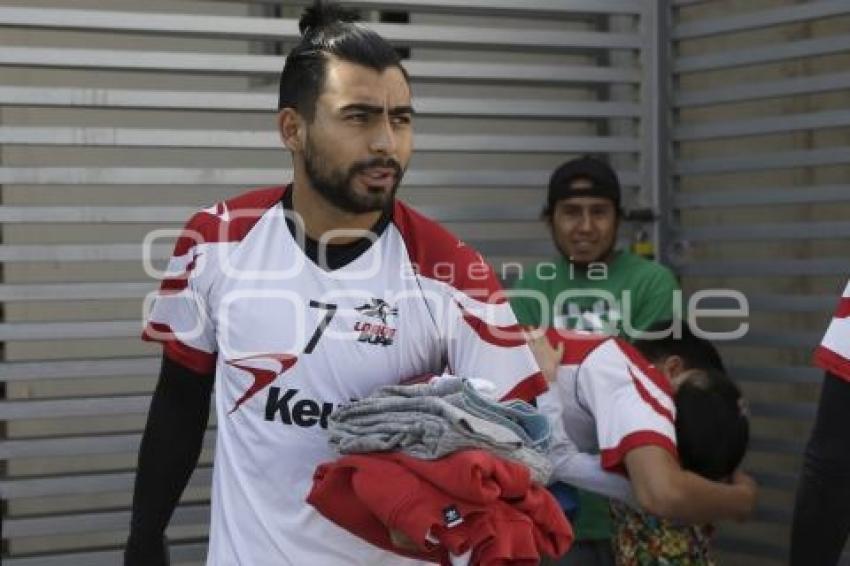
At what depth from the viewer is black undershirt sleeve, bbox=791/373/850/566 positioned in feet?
9.34

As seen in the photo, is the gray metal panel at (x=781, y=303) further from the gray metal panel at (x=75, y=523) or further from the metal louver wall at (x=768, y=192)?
the gray metal panel at (x=75, y=523)

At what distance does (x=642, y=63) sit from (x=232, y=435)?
3.26m

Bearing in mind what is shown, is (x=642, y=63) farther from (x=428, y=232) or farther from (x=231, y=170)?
(x=428, y=232)

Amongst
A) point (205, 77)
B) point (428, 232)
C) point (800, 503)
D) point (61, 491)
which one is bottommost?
point (61, 491)

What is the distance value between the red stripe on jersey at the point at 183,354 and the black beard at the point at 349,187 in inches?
20.6

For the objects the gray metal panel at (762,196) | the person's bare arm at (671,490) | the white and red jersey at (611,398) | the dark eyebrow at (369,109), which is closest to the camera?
the dark eyebrow at (369,109)

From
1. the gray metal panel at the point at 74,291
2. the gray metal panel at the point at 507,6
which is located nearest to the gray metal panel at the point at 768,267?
the gray metal panel at the point at 507,6

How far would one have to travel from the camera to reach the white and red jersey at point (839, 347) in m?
2.86

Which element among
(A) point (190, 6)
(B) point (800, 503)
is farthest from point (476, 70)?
(B) point (800, 503)

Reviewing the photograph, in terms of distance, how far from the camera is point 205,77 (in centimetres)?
555

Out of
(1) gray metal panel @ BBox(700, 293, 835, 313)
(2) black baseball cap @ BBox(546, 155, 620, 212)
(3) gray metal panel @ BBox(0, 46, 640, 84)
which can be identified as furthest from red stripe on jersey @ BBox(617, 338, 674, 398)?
(3) gray metal panel @ BBox(0, 46, 640, 84)

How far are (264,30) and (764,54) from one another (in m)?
1.94

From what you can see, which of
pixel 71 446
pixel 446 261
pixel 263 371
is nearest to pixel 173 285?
pixel 263 371

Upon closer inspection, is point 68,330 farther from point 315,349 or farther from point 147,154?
point 315,349
